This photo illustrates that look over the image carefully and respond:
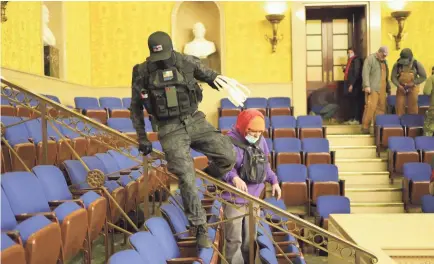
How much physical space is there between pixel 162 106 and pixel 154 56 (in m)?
0.18

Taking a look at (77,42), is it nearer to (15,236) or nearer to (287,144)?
(287,144)

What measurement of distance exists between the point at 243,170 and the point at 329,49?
4.45m

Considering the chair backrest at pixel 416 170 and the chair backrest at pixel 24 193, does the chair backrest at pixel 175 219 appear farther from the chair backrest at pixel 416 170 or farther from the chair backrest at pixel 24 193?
the chair backrest at pixel 416 170

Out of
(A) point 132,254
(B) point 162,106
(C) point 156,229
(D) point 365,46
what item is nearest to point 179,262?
(C) point 156,229

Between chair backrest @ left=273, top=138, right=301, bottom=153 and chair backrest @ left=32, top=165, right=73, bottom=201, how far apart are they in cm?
224

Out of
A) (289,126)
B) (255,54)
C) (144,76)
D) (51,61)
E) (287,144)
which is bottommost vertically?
(287,144)

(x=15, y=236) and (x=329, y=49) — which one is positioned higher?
(x=329, y=49)

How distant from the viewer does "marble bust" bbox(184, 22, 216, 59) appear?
5.86 meters

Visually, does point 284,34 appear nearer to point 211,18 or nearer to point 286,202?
point 211,18

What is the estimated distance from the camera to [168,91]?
1.85 m

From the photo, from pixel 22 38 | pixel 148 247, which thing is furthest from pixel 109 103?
pixel 148 247

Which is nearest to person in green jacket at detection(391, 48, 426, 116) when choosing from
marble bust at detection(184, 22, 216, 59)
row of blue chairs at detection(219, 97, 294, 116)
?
row of blue chairs at detection(219, 97, 294, 116)

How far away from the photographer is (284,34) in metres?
5.86

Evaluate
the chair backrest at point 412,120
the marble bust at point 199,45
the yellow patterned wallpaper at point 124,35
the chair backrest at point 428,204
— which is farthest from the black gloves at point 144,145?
the yellow patterned wallpaper at point 124,35
